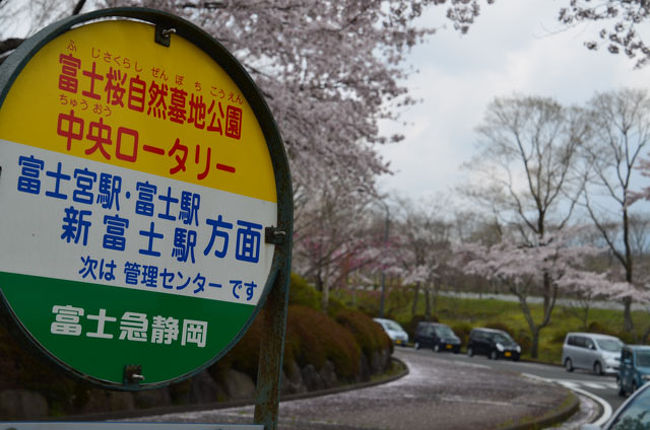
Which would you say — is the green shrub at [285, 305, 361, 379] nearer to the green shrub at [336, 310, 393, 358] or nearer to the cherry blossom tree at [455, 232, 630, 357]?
the green shrub at [336, 310, 393, 358]

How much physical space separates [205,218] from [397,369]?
19.8 m

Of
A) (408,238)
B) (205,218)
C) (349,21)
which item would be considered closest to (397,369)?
(349,21)

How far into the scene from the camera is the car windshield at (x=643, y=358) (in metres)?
17.3

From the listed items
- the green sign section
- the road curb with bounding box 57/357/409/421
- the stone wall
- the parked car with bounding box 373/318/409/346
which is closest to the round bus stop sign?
the green sign section

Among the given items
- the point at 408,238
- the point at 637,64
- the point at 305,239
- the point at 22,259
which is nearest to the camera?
the point at 22,259

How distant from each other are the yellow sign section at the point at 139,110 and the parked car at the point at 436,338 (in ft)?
122

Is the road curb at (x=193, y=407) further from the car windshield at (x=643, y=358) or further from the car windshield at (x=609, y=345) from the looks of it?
the car windshield at (x=609, y=345)

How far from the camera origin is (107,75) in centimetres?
147

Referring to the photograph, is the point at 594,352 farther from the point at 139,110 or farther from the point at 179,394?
the point at 139,110

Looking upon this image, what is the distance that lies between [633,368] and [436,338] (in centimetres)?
2114

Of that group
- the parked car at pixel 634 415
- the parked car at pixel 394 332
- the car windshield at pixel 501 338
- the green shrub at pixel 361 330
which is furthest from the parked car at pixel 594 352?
the parked car at pixel 634 415

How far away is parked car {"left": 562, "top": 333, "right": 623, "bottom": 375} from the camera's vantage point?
83.8 feet

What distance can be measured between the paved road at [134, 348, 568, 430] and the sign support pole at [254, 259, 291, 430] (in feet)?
16.4

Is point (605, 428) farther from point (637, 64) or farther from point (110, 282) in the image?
point (637, 64)
